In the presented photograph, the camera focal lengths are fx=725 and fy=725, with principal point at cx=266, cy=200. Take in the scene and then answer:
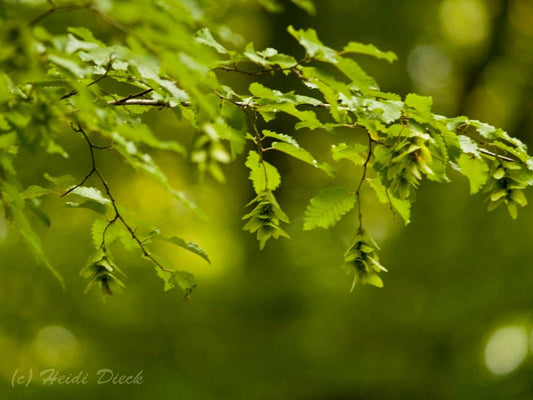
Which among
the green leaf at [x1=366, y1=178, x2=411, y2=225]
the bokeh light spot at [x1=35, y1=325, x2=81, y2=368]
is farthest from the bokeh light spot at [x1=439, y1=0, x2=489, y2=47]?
the green leaf at [x1=366, y1=178, x2=411, y2=225]

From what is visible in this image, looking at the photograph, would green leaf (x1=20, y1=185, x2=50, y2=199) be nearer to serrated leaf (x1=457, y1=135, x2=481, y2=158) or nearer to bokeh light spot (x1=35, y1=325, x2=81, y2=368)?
serrated leaf (x1=457, y1=135, x2=481, y2=158)

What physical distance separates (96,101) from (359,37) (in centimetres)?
504

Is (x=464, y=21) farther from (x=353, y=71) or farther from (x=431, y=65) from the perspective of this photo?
(x=353, y=71)

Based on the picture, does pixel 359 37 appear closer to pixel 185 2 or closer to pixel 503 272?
pixel 503 272

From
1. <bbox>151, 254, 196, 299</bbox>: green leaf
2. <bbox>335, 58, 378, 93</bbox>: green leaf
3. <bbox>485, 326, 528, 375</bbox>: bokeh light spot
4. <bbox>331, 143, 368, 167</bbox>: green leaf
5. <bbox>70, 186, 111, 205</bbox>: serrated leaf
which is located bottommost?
<bbox>151, 254, 196, 299</bbox>: green leaf

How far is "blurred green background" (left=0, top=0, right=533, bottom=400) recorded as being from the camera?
17.9ft

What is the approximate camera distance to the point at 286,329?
5770 mm

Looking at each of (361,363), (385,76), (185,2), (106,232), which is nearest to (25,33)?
(185,2)

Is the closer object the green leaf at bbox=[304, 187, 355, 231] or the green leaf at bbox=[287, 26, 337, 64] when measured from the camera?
the green leaf at bbox=[287, 26, 337, 64]

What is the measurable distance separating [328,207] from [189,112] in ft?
1.48

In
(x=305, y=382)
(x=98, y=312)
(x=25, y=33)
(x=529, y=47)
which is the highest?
(x=529, y=47)

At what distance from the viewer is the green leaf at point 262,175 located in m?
1.96

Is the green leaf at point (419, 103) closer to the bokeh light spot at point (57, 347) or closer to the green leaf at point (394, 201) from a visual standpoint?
the green leaf at point (394, 201)

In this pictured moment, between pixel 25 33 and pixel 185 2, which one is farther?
pixel 185 2
